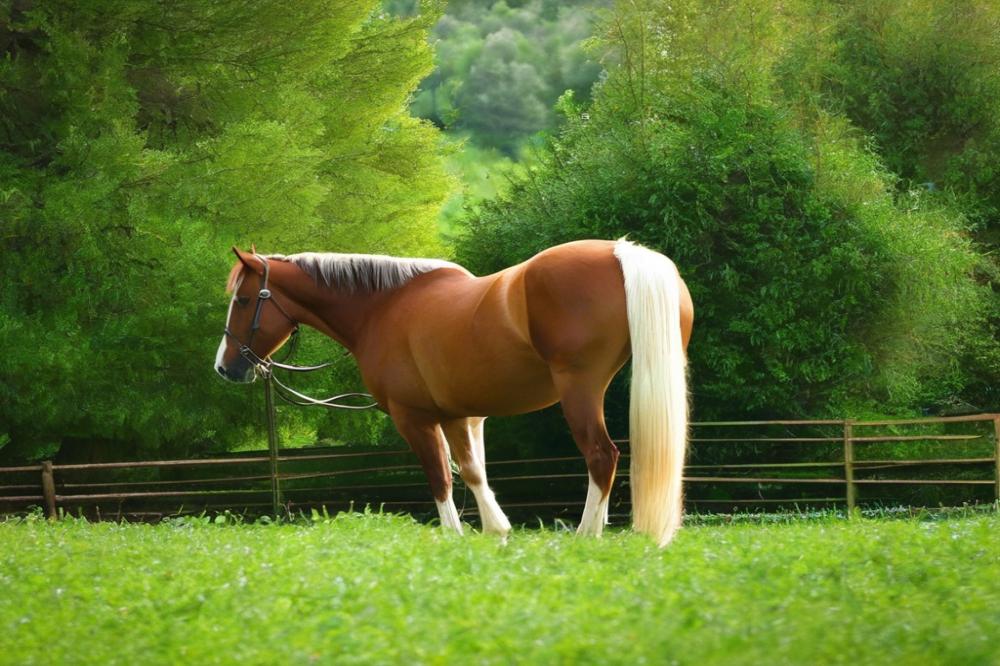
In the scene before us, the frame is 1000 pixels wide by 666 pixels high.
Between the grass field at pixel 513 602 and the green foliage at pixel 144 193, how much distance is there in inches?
212

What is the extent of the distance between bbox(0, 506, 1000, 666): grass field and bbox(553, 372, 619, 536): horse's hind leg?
47cm

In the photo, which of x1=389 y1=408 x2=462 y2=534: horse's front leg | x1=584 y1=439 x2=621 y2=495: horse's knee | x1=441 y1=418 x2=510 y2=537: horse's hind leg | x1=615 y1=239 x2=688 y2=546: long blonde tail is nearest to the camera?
x1=615 y1=239 x2=688 y2=546: long blonde tail

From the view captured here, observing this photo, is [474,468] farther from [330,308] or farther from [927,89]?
[927,89]

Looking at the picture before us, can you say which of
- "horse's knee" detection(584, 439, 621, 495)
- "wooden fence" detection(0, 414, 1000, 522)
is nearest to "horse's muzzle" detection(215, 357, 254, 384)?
"horse's knee" detection(584, 439, 621, 495)

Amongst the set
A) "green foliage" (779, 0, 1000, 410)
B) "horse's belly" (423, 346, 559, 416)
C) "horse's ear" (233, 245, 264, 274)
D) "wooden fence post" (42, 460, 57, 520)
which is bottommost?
"wooden fence post" (42, 460, 57, 520)

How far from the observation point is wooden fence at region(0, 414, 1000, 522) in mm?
13898

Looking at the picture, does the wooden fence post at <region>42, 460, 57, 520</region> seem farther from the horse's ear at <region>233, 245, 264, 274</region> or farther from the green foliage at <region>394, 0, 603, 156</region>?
the green foliage at <region>394, 0, 603, 156</region>

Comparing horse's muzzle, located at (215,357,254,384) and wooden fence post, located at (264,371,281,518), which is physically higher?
horse's muzzle, located at (215,357,254,384)

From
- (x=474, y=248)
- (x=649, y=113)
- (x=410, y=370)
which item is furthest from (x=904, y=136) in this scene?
(x=410, y=370)

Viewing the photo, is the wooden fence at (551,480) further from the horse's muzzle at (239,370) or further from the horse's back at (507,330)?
the horse's back at (507,330)

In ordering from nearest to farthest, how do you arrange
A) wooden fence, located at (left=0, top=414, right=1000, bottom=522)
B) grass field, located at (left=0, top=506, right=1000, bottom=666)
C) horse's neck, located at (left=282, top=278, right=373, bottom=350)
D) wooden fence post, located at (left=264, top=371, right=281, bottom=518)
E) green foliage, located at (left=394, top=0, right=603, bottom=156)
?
grass field, located at (left=0, top=506, right=1000, bottom=666) < horse's neck, located at (left=282, top=278, right=373, bottom=350) < wooden fence post, located at (left=264, top=371, right=281, bottom=518) < wooden fence, located at (left=0, top=414, right=1000, bottom=522) < green foliage, located at (left=394, top=0, right=603, bottom=156)

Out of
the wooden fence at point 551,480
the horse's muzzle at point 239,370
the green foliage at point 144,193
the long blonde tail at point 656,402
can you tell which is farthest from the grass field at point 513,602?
the wooden fence at point 551,480

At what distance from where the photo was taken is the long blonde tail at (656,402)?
6352 mm

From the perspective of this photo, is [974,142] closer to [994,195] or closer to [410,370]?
[994,195]
